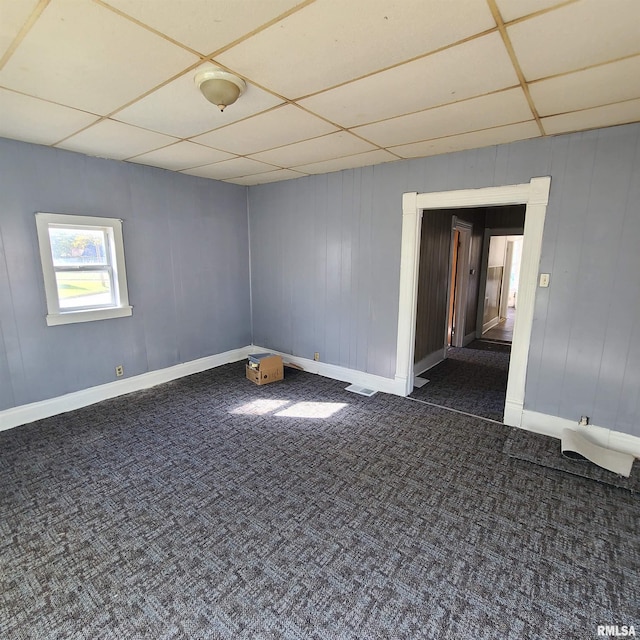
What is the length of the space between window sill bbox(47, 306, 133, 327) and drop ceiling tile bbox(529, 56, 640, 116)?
404 centimetres

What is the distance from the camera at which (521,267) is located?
3.05 meters

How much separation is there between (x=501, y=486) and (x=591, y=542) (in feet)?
1.79

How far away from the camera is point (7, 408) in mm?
3152

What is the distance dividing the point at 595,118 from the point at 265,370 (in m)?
3.77

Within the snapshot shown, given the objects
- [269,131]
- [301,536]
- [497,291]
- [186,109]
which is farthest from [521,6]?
[497,291]

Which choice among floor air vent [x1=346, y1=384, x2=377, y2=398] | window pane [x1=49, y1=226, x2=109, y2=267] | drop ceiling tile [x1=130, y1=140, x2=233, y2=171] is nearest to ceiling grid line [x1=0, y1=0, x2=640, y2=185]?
drop ceiling tile [x1=130, y1=140, x2=233, y2=171]

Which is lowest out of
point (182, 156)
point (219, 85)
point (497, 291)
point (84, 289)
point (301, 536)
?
point (301, 536)

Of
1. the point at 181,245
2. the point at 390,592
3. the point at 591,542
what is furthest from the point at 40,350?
the point at 591,542

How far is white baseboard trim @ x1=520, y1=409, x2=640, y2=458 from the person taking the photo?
275 cm

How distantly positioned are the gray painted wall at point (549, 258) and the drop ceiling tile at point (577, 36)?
1.24 m

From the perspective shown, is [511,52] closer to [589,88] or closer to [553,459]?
[589,88]

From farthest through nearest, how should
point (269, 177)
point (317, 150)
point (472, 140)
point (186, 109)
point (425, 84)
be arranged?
point (269, 177), point (317, 150), point (472, 140), point (186, 109), point (425, 84)

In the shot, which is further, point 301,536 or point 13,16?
point 301,536

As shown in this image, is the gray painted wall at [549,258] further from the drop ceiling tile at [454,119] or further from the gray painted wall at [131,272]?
the gray painted wall at [131,272]
